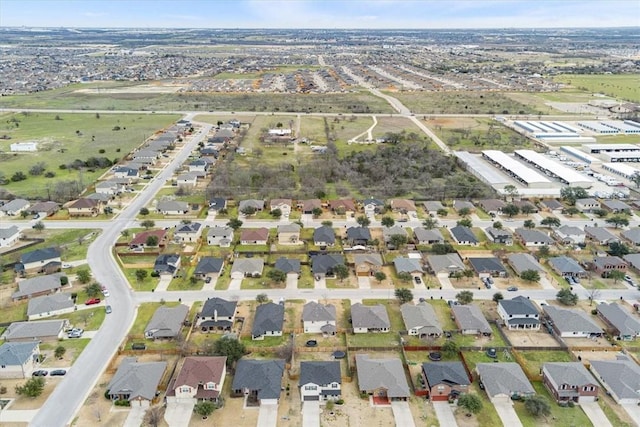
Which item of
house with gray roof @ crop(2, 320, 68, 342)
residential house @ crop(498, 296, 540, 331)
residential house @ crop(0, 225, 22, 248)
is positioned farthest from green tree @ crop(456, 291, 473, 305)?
residential house @ crop(0, 225, 22, 248)

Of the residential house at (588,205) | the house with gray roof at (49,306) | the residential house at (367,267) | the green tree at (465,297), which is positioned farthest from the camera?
the residential house at (588,205)

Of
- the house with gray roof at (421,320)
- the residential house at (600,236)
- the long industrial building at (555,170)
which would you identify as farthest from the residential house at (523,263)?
the long industrial building at (555,170)

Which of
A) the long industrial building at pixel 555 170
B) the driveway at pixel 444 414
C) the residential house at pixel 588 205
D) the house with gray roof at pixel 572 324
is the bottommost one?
the driveway at pixel 444 414

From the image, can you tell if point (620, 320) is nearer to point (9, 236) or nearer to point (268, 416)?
point (268, 416)

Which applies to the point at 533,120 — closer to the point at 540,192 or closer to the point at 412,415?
the point at 540,192

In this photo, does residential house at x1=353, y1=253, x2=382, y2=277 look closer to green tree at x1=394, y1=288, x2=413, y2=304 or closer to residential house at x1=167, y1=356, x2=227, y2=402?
green tree at x1=394, y1=288, x2=413, y2=304

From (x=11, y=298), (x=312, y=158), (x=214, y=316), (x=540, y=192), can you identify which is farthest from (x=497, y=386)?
(x=312, y=158)

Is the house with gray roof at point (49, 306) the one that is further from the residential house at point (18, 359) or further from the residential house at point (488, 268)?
the residential house at point (488, 268)
